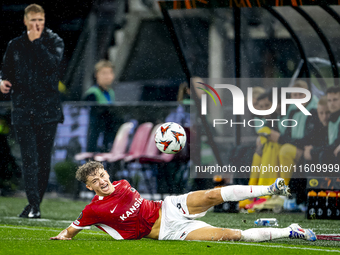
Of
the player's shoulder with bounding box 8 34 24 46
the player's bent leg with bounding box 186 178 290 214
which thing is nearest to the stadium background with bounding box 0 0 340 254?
the player's shoulder with bounding box 8 34 24 46

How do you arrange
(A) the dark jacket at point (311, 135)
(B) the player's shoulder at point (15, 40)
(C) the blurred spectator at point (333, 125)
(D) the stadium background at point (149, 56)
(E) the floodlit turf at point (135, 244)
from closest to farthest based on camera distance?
(E) the floodlit turf at point (135, 244)
(D) the stadium background at point (149, 56)
(C) the blurred spectator at point (333, 125)
(A) the dark jacket at point (311, 135)
(B) the player's shoulder at point (15, 40)

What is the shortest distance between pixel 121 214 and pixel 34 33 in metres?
4.34

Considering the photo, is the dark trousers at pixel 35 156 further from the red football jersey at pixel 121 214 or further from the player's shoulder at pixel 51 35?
the red football jersey at pixel 121 214

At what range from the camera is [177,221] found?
475 centimetres

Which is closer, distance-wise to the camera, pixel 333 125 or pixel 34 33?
pixel 333 125

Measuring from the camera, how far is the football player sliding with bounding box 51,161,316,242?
465 cm

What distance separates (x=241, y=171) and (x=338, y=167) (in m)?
1.34

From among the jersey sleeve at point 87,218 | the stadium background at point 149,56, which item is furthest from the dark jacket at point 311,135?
the jersey sleeve at point 87,218

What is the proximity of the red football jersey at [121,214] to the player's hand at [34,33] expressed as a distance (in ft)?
13.1

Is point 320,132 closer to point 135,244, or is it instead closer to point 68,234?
point 135,244

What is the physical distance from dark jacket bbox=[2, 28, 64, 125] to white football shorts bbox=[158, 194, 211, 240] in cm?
376

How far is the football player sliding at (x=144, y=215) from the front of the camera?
15.3ft

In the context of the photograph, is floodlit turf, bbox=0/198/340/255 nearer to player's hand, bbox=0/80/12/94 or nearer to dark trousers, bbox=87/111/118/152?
player's hand, bbox=0/80/12/94

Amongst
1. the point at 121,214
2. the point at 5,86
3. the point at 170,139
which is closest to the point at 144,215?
the point at 121,214
